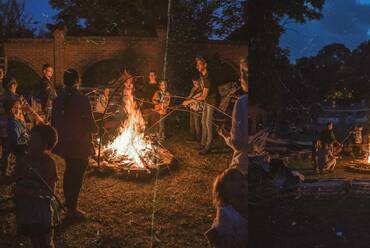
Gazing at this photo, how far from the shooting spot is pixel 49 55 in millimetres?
13633

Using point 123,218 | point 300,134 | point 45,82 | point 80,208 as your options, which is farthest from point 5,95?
point 300,134

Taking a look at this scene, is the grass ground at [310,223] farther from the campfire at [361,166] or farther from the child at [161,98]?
the child at [161,98]

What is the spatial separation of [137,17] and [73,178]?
38.1 feet

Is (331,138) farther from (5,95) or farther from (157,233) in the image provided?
(5,95)

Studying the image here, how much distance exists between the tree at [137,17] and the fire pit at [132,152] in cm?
526

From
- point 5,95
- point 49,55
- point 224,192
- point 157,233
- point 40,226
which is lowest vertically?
point 157,233

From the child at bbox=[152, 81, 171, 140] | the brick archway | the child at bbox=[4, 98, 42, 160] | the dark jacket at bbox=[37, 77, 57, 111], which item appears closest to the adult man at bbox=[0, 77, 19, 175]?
the child at bbox=[4, 98, 42, 160]

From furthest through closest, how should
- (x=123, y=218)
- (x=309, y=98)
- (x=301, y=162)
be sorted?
(x=309, y=98) < (x=301, y=162) < (x=123, y=218)

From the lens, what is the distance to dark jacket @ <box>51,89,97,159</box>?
5.56m

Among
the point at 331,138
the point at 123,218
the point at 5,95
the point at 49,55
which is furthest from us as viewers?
the point at 49,55

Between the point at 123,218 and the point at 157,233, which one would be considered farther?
the point at 123,218

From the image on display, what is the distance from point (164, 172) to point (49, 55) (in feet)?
23.6

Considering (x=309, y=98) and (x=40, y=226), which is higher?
(x=309, y=98)

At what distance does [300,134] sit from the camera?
1445cm
